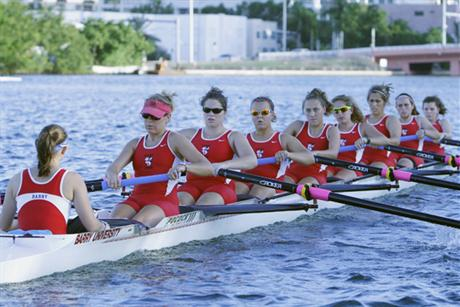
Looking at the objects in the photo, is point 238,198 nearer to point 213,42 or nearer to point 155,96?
point 155,96

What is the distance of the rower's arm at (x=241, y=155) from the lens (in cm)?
1153

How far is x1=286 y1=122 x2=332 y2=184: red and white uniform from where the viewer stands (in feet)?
45.0

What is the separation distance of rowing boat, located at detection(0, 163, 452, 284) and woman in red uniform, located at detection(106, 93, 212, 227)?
19cm

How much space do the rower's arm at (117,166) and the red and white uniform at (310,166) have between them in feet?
11.3

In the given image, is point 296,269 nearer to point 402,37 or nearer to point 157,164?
point 157,164

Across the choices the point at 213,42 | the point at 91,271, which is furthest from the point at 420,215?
the point at 213,42

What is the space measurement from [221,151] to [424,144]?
7299 millimetres

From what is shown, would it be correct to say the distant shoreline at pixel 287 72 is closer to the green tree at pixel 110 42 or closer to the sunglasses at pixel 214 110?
the green tree at pixel 110 42

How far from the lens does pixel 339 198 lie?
1062 cm

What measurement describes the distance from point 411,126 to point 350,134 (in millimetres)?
2541

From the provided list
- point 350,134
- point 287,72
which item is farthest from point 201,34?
point 350,134

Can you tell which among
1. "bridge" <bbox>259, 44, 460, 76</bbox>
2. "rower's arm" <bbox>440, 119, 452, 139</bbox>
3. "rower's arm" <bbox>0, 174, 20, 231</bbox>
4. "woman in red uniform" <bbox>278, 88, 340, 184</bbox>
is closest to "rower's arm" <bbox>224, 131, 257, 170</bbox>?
"woman in red uniform" <bbox>278, 88, 340, 184</bbox>

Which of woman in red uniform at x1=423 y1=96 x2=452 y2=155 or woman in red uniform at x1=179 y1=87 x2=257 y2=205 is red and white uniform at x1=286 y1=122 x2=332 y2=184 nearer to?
woman in red uniform at x1=179 y1=87 x2=257 y2=205

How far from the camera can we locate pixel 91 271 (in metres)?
9.64
